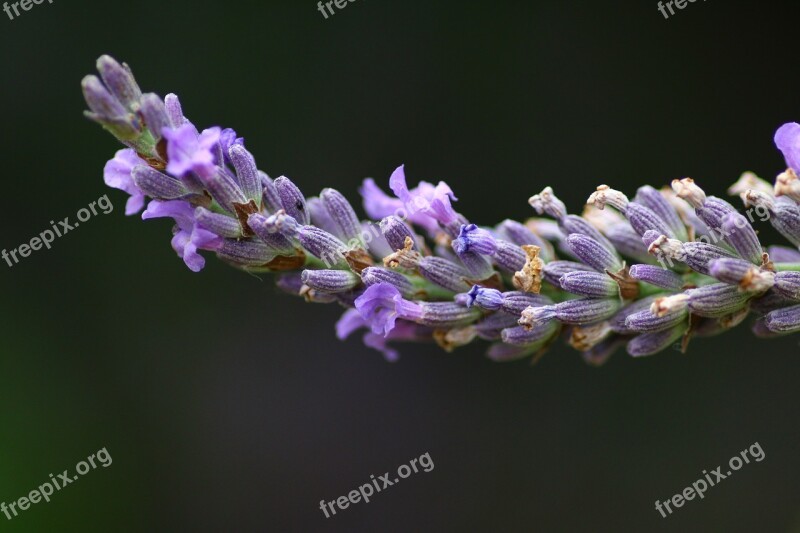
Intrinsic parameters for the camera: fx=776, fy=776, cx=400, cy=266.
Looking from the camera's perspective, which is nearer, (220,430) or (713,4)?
(713,4)

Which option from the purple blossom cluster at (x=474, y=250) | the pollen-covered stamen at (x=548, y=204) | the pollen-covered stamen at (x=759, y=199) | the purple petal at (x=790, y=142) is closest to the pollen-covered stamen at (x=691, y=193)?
the purple blossom cluster at (x=474, y=250)

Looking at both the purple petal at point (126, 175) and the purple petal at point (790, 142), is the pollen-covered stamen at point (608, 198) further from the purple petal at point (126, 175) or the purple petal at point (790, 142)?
the purple petal at point (126, 175)

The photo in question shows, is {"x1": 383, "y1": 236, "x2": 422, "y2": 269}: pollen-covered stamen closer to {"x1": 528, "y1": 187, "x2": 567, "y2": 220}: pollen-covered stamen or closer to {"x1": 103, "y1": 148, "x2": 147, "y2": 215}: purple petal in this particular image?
{"x1": 528, "y1": 187, "x2": 567, "y2": 220}: pollen-covered stamen

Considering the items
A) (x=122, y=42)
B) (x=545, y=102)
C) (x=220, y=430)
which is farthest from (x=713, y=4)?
(x=220, y=430)

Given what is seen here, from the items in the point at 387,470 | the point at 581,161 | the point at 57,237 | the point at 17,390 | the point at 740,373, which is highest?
the point at 57,237

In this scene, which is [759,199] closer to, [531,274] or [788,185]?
[788,185]

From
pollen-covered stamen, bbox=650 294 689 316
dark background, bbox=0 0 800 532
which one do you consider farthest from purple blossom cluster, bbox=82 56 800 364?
dark background, bbox=0 0 800 532

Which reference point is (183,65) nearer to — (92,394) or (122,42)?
(122,42)
